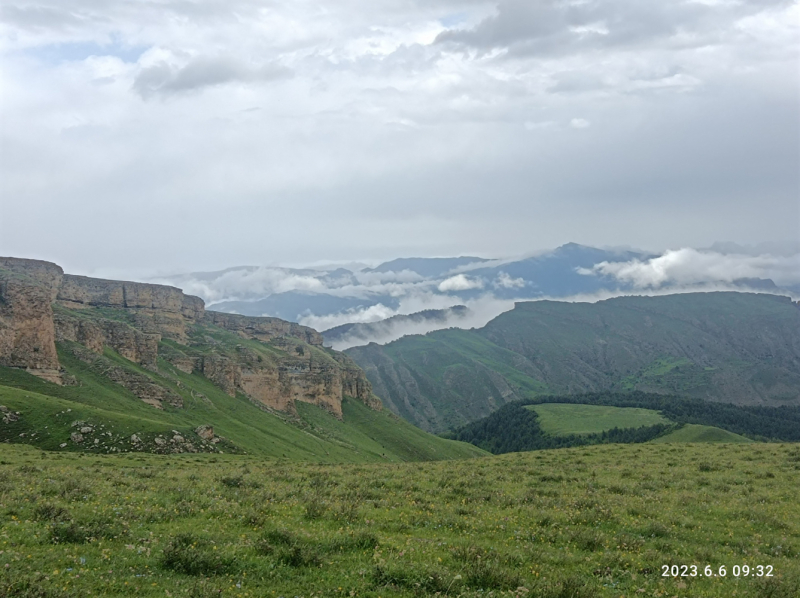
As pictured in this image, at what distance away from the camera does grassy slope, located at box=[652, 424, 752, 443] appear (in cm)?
16150

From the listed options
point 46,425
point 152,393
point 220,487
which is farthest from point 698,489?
point 152,393

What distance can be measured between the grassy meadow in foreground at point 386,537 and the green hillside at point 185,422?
1711 inches

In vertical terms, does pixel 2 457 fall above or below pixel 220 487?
below

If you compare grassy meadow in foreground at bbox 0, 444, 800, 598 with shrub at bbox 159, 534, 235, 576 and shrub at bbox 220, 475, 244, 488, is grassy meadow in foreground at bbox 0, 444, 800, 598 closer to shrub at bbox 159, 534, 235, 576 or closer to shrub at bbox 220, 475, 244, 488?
shrub at bbox 159, 534, 235, 576

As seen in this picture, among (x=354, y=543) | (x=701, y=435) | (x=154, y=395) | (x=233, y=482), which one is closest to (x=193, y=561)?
(x=354, y=543)

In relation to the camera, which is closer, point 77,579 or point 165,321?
point 77,579

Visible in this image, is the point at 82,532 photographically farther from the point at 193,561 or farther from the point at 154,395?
the point at 154,395

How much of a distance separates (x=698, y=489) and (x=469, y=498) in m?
14.0

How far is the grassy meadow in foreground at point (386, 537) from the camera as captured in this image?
12586 mm

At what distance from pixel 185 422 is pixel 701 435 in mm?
148779

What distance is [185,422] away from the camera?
315 feet

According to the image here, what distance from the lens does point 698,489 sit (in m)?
29.7

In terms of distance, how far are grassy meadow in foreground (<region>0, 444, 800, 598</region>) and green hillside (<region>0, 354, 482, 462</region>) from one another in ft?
143

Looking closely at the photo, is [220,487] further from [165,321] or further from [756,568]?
[165,321]
